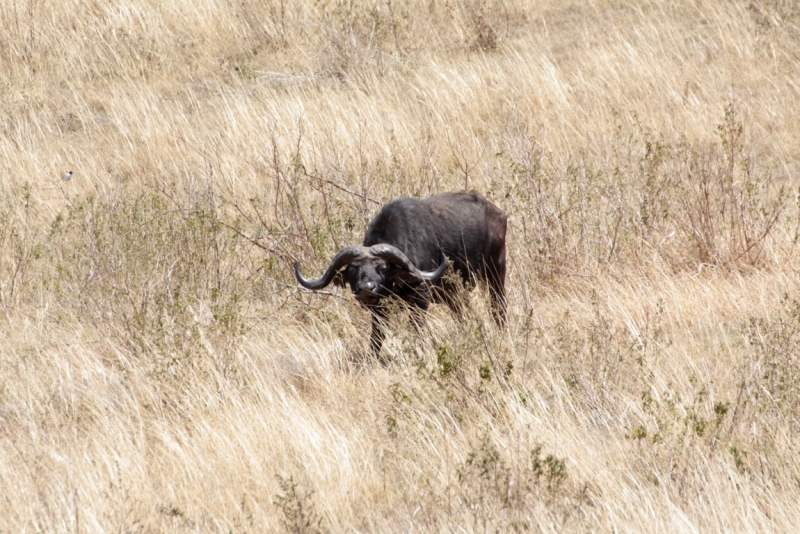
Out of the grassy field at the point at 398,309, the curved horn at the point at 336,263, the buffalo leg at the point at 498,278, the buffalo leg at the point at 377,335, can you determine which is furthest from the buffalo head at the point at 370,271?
the buffalo leg at the point at 498,278

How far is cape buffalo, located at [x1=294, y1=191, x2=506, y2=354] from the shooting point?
23.0ft

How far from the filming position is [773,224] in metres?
8.56

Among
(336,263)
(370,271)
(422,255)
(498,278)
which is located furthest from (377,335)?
(498,278)

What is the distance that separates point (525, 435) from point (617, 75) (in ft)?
27.4

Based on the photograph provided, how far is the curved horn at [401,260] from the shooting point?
701cm

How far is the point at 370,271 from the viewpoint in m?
6.93

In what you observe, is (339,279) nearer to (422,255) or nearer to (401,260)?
(401,260)

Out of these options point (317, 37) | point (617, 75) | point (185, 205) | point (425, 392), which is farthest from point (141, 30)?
point (425, 392)

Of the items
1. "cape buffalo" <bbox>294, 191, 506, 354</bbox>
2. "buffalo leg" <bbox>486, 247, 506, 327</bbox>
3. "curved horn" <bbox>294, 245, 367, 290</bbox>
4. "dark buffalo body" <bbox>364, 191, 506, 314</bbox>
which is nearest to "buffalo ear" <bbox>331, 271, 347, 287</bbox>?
"cape buffalo" <bbox>294, 191, 506, 354</bbox>

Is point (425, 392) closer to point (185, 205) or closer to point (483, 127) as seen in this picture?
point (185, 205)

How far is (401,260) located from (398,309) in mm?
398

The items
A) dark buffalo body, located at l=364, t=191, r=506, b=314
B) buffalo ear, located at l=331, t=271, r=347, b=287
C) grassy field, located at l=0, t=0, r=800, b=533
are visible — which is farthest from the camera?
dark buffalo body, located at l=364, t=191, r=506, b=314

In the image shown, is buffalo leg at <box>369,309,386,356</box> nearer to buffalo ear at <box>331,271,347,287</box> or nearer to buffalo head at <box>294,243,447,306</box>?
buffalo head at <box>294,243,447,306</box>

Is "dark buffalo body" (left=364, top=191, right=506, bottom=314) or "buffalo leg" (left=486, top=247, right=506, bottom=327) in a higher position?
"dark buffalo body" (left=364, top=191, right=506, bottom=314)
